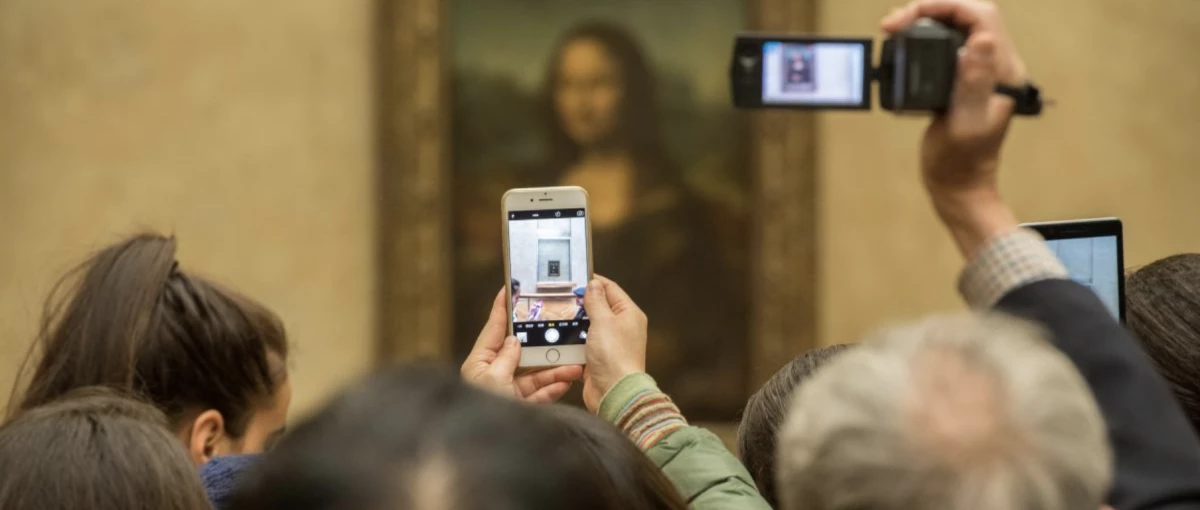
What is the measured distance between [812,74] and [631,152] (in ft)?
19.4

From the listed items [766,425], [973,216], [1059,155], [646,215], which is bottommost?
[646,215]

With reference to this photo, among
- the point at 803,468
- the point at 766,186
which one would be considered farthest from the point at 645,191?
the point at 803,468

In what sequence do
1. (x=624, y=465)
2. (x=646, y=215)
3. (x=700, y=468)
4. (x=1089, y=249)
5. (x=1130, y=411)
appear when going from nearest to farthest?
(x=1130, y=411) → (x=624, y=465) → (x=700, y=468) → (x=1089, y=249) → (x=646, y=215)

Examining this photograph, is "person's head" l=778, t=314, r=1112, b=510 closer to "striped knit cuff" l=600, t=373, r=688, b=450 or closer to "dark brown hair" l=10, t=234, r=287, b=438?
"striped knit cuff" l=600, t=373, r=688, b=450

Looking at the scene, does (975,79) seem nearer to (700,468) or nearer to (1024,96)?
(1024,96)

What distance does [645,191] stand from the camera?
7812 millimetres

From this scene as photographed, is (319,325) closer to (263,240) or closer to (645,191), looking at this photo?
(263,240)

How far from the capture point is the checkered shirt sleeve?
148 centimetres

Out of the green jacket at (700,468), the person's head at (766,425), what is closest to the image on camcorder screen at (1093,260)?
the person's head at (766,425)

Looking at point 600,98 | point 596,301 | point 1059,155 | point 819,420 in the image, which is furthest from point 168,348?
point 1059,155

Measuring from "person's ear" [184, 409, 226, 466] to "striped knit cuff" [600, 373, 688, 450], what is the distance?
0.96 metres

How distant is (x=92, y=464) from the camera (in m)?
1.92

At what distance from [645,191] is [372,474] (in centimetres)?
680

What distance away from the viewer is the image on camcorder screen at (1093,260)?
2523mm
